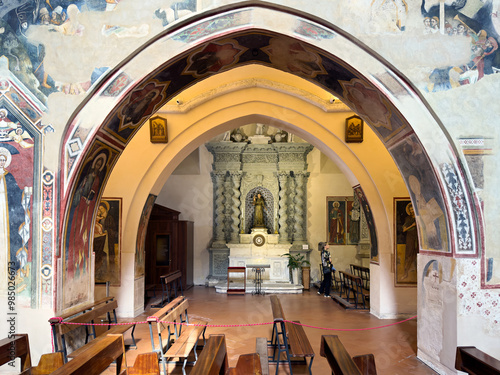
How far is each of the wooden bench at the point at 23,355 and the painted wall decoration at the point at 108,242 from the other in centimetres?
537

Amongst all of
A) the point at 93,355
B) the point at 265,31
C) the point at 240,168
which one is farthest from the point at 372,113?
the point at 240,168

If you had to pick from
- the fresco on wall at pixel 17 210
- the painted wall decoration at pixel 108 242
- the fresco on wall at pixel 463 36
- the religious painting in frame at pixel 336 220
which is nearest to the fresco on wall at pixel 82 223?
the fresco on wall at pixel 17 210

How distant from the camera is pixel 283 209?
15.7 m

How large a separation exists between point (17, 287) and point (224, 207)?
390 inches

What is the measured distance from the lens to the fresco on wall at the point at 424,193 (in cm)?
627

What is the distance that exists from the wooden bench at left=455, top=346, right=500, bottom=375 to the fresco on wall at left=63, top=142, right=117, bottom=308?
500cm

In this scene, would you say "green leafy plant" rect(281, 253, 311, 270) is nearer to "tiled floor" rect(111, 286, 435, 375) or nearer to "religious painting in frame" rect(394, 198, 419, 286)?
"tiled floor" rect(111, 286, 435, 375)

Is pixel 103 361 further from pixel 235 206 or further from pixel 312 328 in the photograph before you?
pixel 235 206

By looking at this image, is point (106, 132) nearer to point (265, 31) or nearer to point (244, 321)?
point (265, 31)

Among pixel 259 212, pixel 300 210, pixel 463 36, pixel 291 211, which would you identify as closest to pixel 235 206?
pixel 259 212

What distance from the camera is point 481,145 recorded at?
6051 millimetres

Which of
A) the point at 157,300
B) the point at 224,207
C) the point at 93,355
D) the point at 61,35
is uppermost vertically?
the point at 61,35

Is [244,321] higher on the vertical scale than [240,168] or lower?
lower

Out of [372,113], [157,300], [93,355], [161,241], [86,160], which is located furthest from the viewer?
[161,241]
